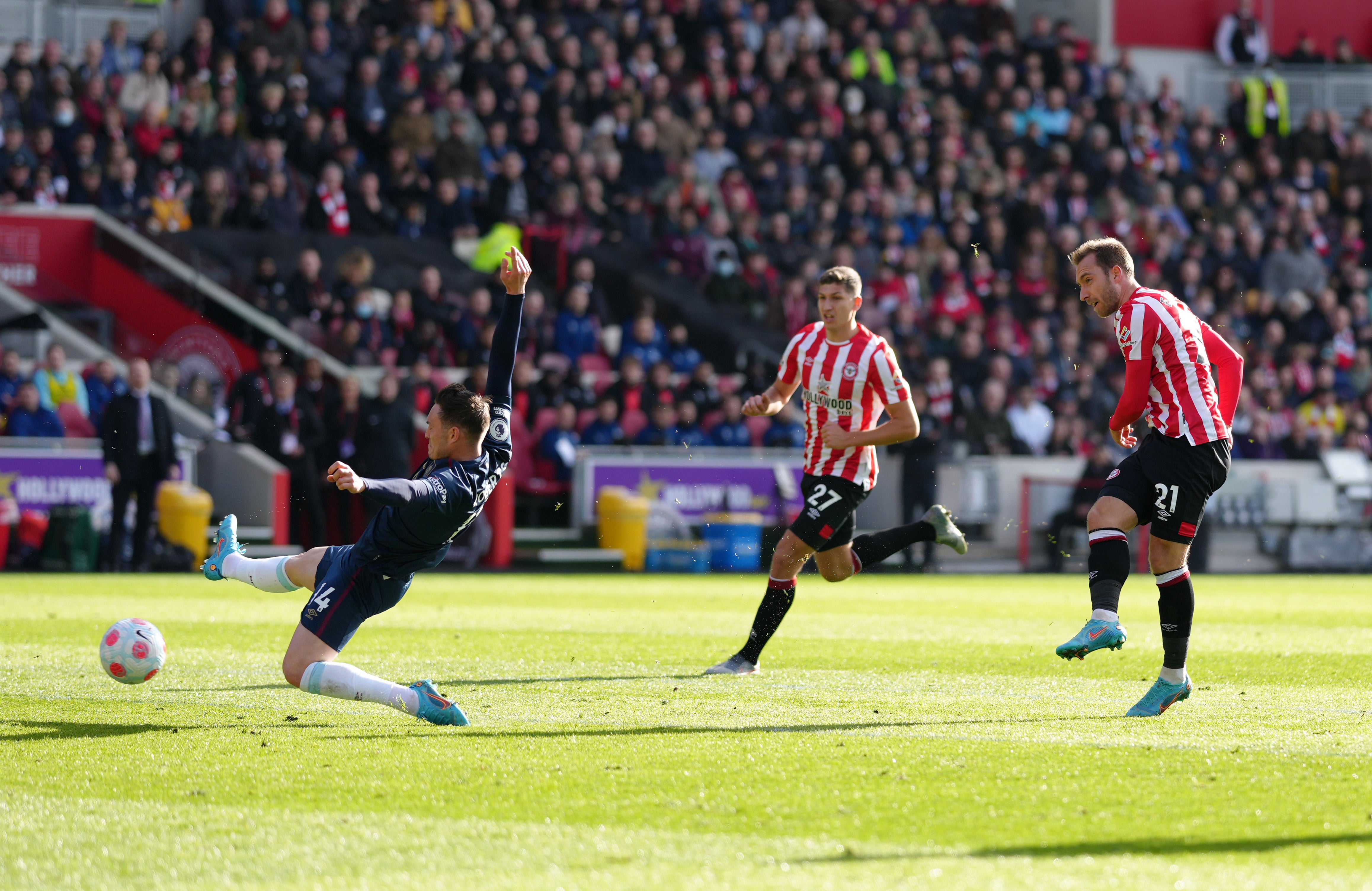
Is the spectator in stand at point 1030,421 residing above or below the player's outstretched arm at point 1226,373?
below

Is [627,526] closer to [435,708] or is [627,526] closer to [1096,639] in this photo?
[1096,639]

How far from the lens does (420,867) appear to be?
13.7 ft

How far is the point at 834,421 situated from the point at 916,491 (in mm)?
11857

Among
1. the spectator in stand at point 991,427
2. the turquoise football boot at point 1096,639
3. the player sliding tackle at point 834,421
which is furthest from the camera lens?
the spectator in stand at point 991,427

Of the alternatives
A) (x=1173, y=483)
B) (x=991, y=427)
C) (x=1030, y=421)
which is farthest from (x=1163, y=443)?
(x=1030, y=421)

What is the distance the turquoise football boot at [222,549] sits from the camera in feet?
23.6

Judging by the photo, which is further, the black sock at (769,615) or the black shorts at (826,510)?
the black shorts at (826,510)

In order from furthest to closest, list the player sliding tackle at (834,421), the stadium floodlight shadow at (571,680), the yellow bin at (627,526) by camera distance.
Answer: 1. the yellow bin at (627,526)
2. the player sliding tackle at (834,421)
3. the stadium floodlight shadow at (571,680)

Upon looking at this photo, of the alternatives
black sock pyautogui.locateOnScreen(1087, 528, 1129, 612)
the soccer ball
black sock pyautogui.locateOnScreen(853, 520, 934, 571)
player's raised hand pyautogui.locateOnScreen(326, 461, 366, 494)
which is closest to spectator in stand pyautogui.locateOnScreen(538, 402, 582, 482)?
black sock pyautogui.locateOnScreen(853, 520, 934, 571)

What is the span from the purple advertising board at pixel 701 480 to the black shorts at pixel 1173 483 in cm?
1309

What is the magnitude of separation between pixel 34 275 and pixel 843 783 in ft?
56.3

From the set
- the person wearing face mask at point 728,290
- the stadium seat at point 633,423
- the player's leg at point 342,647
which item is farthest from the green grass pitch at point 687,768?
the person wearing face mask at point 728,290

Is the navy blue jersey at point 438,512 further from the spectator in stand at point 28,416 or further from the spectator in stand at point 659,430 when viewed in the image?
the spectator in stand at point 659,430

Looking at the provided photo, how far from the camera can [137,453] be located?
17391 millimetres
